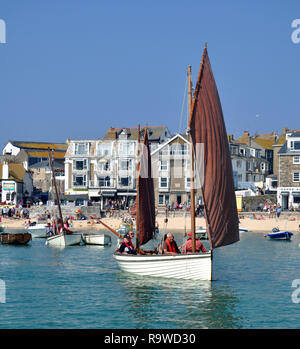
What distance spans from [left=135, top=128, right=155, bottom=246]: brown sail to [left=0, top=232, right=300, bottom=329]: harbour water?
9.32 ft

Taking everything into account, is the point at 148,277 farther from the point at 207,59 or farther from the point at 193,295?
the point at 207,59

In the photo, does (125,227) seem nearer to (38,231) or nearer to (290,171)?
(38,231)

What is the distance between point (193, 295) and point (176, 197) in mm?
66826

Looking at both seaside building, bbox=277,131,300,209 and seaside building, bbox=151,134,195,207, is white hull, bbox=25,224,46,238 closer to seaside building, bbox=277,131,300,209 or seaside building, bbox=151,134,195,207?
seaside building, bbox=151,134,195,207

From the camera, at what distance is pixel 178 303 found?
1091 inches

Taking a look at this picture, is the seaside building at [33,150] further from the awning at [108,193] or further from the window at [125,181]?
the window at [125,181]

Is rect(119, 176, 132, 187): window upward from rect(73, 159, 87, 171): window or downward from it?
downward

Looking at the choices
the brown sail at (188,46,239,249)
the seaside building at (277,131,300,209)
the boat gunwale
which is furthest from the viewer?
the seaside building at (277,131,300,209)

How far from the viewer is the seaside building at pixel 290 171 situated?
294 ft

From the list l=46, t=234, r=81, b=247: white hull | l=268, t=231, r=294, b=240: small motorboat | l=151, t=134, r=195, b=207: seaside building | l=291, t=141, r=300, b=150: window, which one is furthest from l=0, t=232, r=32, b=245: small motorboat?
l=291, t=141, r=300, b=150: window

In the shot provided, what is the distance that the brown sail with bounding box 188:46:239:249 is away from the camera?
30375 millimetres

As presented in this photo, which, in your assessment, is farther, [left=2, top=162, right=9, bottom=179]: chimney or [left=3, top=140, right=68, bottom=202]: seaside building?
[left=3, top=140, right=68, bottom=202]: seaside building

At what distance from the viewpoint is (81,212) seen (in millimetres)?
89875

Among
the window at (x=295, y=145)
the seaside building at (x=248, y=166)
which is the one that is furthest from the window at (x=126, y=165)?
the window at (x=295, y=145)
